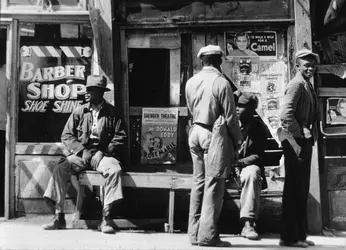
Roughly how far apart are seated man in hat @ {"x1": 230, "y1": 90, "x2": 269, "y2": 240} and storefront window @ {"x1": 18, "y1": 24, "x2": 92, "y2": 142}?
94.3 inches

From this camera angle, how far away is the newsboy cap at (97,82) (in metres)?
7.17

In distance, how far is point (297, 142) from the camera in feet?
20.2

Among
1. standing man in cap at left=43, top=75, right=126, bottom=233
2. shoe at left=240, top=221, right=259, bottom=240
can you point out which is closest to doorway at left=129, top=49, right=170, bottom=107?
standing man in cap at left=43, top=75, right=126, bottom=233

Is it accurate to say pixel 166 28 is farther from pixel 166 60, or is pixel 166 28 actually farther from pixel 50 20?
pixel 50 20

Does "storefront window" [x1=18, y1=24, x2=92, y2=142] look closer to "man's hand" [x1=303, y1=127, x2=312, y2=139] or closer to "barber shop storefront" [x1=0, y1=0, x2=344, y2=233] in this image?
"barber shop storefront" [x1=0, y1=0, x2=344, y2=233]

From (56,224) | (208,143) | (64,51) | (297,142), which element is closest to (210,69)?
(208,143)

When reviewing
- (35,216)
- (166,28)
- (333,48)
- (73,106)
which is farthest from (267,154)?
(35,216)

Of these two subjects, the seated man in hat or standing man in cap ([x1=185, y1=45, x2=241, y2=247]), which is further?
the seated man in hat

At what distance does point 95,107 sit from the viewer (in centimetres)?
734

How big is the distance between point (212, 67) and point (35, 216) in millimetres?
3399

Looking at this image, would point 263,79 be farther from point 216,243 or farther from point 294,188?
point 216,243

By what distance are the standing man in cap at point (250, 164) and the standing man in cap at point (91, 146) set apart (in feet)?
5.07

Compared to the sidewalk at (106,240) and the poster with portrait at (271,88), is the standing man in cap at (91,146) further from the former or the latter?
the poster with portrait at (271,88)

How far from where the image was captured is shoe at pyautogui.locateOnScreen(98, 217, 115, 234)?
673 cm
